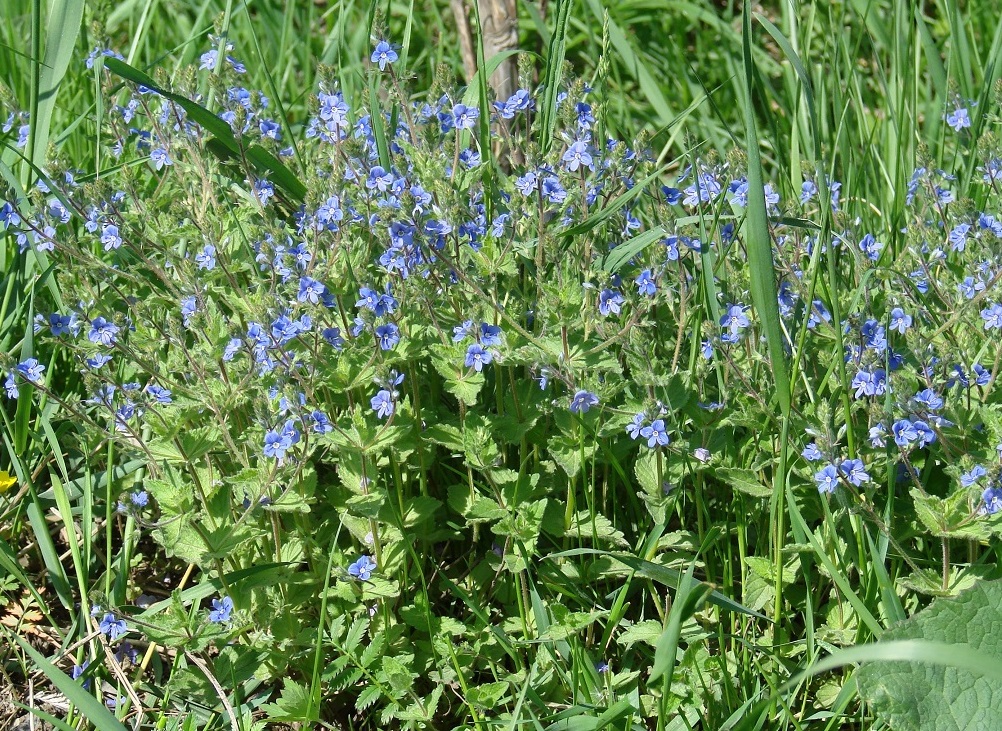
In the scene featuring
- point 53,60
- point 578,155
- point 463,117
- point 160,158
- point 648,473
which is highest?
point 53,60

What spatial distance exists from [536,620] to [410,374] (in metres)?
0.75

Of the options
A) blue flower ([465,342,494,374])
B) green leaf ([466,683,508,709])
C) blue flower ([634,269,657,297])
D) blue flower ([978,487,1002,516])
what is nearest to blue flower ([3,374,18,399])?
blue flower ([465,342,494,374])

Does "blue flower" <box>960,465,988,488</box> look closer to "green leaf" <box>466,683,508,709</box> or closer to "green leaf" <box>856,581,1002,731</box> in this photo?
"green leaf" <box>856,581,1002,731</box>

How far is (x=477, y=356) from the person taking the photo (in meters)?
2.64

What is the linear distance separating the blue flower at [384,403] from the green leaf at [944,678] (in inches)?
47.4

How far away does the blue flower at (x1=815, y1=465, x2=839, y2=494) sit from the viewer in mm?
2502

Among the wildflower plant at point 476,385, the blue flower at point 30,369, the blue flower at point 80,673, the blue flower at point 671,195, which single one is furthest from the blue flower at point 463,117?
the blue flower at point 80,673

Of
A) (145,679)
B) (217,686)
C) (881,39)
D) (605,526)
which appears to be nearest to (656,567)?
(605,526)

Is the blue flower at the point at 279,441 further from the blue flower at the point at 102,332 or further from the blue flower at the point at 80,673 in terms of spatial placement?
the blue flower at the point at 80,673

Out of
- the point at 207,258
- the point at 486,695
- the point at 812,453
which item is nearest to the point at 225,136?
the point at 207,258

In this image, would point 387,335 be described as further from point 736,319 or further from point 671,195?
point 671,195

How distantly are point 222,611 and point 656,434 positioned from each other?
1157 millimetres

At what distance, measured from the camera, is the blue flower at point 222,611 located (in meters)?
2.70

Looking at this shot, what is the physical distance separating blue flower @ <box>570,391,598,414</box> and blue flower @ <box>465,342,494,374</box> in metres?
0.23
